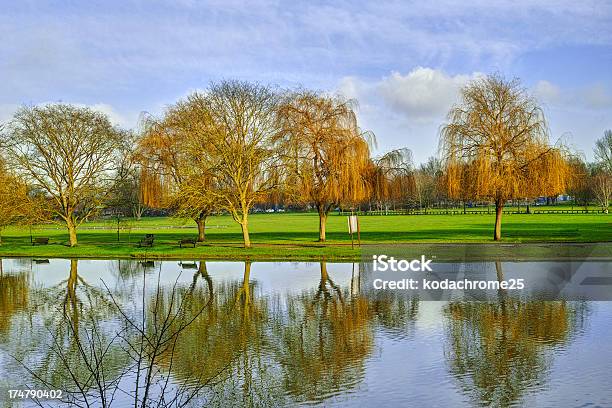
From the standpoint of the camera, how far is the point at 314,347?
13914mm

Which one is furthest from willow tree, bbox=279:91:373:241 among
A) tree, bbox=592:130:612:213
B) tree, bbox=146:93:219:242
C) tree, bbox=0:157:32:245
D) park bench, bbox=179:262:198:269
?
tree, bbox=592:130:612:213

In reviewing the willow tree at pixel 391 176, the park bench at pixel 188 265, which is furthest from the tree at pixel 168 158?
the willow tree at pixel 391 176

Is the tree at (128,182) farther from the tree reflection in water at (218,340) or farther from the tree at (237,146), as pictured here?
the tree reflection in water at (218,340)

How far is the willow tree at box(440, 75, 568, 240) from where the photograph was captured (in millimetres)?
40719

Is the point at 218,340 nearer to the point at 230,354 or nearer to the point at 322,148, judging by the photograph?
the point at 230,354

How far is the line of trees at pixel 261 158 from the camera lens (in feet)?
133

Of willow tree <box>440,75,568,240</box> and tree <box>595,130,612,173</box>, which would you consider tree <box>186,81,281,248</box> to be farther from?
tree <box>595,130,612,173</box>

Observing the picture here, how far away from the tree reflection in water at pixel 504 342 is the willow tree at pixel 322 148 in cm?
2376

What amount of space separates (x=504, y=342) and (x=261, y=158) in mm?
28017

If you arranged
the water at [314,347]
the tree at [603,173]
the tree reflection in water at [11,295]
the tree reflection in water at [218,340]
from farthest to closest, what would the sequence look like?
the tree at [603,173]
the tree reflection in water at [11,295]
the tree reflection in water at [218,340]
the water at [314,347]

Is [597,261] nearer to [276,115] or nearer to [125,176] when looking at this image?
[276,115]

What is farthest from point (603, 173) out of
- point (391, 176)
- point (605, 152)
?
point (391, 176)

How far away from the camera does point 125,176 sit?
4688 cm

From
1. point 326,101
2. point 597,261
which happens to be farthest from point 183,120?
point 597,261
